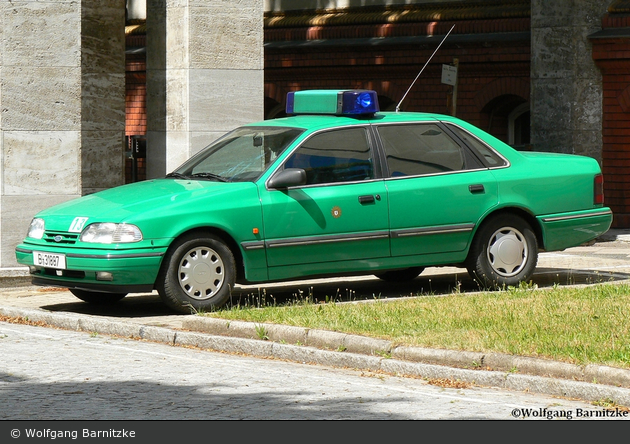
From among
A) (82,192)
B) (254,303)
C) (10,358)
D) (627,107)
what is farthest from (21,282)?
(627,107)

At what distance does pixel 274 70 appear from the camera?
24.1m

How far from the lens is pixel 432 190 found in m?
11.5

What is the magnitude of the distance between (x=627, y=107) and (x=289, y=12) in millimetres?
7142

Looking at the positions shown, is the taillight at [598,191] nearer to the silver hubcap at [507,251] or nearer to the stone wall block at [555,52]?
the silver hubcap at [507,251]

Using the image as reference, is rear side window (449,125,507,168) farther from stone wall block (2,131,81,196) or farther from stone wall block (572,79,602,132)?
stone wall block (572,79,602,132)

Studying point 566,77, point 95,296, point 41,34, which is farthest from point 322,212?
point 566,77

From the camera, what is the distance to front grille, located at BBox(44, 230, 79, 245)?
34.9ft

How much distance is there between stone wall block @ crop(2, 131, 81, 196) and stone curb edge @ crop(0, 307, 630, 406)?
3317 millimetres

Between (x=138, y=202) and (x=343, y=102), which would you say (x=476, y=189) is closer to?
(x=343, y=102)

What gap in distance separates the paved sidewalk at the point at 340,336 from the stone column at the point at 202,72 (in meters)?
2.51

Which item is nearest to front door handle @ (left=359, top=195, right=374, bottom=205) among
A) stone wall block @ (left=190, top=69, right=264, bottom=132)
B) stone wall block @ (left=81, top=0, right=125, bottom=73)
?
stone wall block @ (left=190, top=69, right=264, bottom=132)

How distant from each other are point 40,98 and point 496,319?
21.2ft

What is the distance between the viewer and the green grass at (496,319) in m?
8.52

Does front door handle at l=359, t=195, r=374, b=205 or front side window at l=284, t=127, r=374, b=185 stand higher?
front side window at l=284, t=127, r=374, b=185
